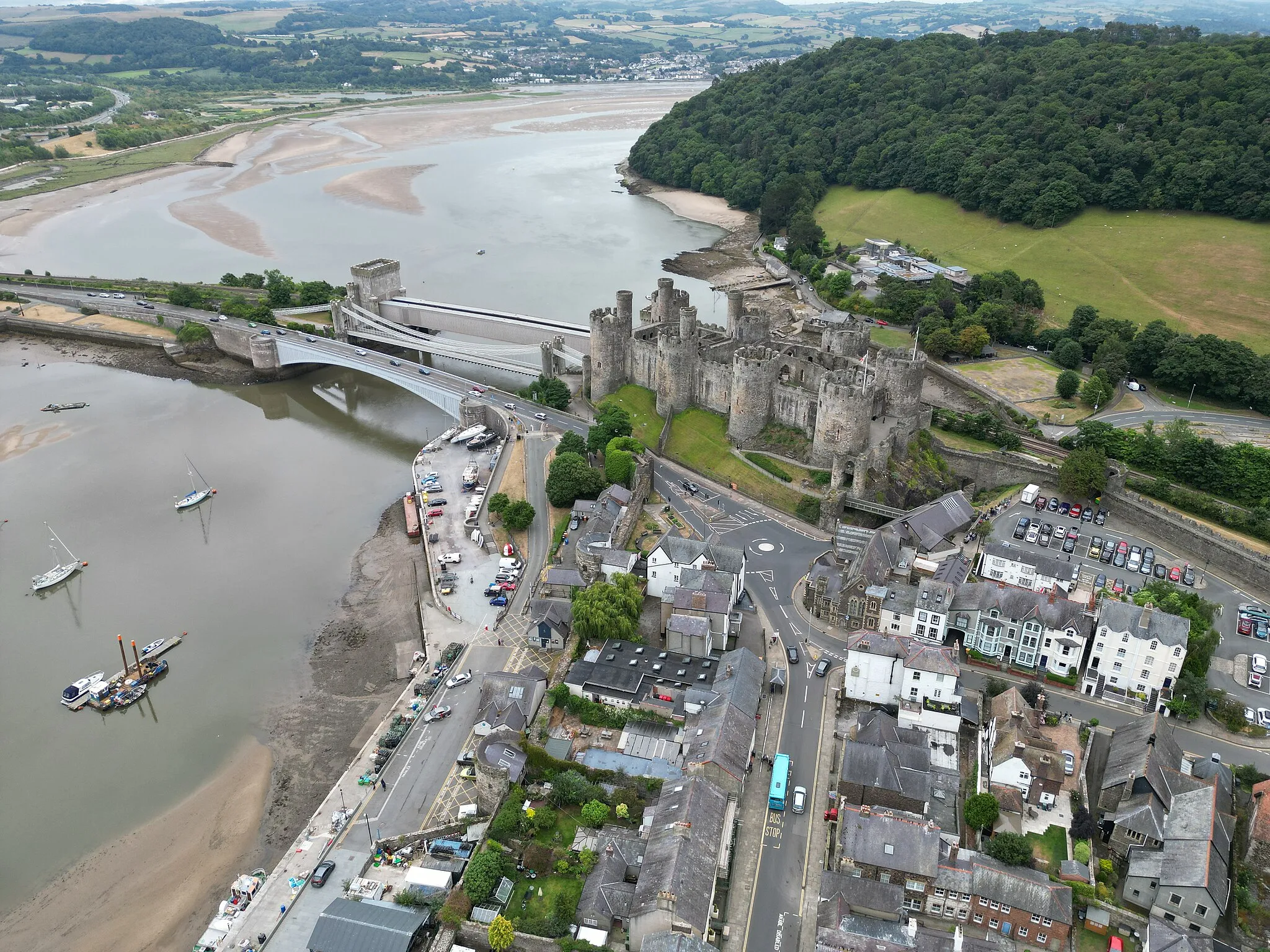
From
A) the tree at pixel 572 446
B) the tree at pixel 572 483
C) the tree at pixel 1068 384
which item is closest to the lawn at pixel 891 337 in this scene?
the tree at pixel 1068 384

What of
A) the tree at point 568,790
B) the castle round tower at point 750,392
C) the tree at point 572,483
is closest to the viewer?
the tree at point 568,790

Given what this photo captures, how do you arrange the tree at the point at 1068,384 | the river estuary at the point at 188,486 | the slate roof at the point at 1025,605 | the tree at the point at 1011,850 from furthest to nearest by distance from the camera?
1. the tree at the point at 1068,384
2. the river estuary at the point at 188,486
3. the slate roof at the point at 1025,605
4. the tree at the point at 1011,850

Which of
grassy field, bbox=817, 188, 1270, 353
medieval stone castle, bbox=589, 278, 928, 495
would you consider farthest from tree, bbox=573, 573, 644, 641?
grassy field, bbox=817, 188, 1270, 353

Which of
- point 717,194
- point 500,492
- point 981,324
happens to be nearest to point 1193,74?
point 981,324

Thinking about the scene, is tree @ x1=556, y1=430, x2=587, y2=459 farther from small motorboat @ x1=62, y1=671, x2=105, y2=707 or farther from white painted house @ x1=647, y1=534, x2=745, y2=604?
small motorboat @ x1=62, y1=671, x2=105, y2=707

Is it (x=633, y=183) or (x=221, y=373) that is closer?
(x=221, y=373)

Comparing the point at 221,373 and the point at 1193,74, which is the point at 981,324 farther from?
the point at 221,373

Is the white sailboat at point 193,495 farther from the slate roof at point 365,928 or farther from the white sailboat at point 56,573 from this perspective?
the slate roof at point 365,928

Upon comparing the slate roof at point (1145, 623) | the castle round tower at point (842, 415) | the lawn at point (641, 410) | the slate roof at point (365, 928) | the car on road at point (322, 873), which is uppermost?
the castle round tower at point (842, 415)

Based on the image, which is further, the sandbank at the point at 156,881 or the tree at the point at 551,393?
the tree at the point at 551,393
